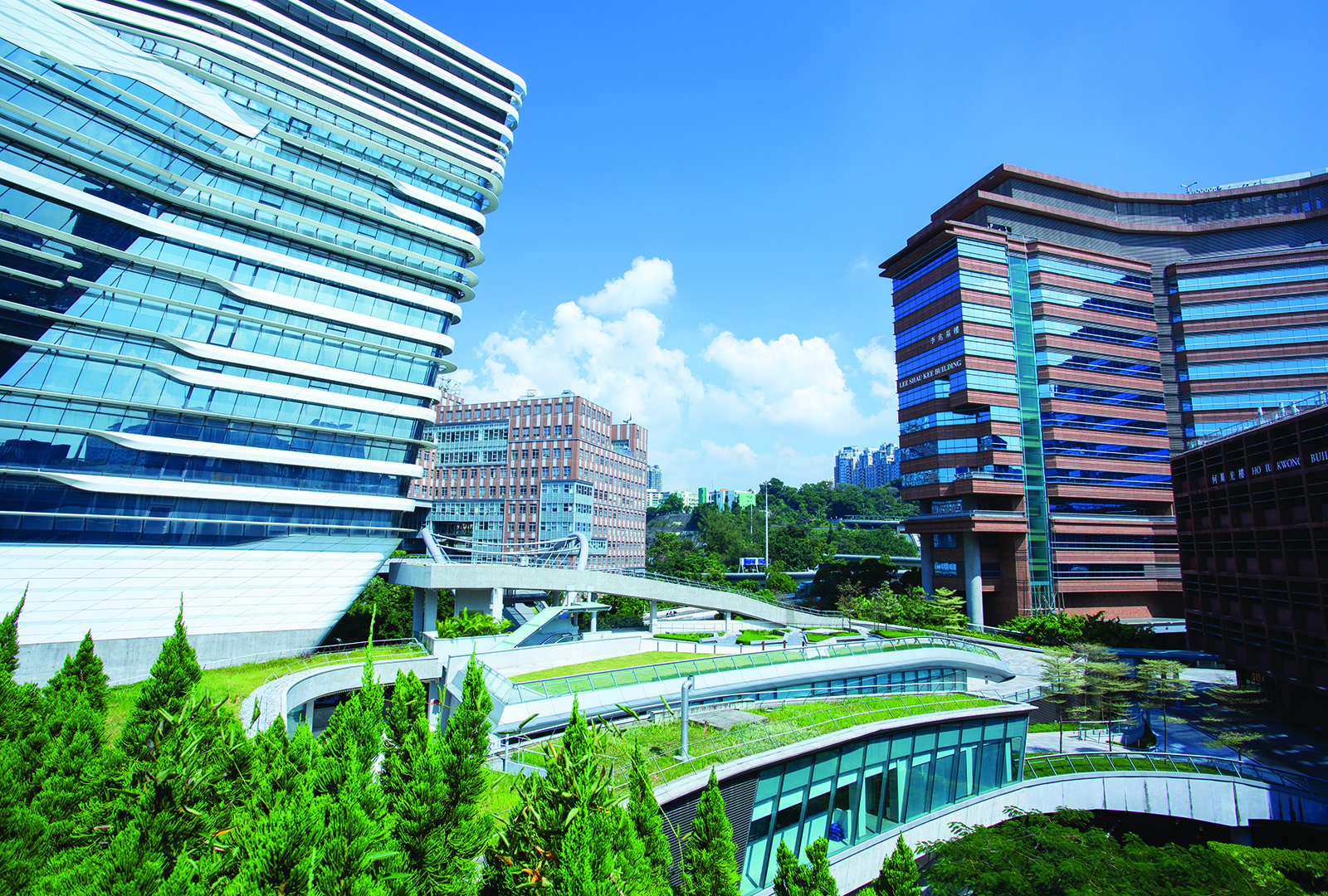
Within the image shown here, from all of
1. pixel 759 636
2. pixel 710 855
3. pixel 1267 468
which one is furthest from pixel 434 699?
pixel 1267 468

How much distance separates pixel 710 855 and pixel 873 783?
1287cm

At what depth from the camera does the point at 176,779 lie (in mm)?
11953

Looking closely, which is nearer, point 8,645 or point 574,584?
point 8,645

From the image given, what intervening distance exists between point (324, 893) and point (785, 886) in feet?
29.5

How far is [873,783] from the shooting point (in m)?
23.1

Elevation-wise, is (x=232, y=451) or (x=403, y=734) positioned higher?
(x=232, y=451)

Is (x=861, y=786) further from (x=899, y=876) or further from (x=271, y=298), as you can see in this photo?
(x=271, y=298)

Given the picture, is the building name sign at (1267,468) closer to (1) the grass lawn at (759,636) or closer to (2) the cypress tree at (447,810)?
(1) the grass lawn at (759,636)

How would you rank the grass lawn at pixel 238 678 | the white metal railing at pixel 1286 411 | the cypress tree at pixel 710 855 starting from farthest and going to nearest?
1. the white metal railing at pixel 1286 411
2. the grass lawn at pixel 238 678
3. the cypress tree at pixel 710 855

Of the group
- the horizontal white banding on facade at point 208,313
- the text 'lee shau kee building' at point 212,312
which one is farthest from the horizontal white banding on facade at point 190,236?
the horizontal white banding on facade at point 208,313

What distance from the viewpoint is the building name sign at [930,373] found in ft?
214

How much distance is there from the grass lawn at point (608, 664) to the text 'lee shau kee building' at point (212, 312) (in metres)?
16.0

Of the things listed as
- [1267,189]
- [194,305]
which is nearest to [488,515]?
[194,305]

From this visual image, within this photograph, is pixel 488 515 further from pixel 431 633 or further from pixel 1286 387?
pixel 1286 387
